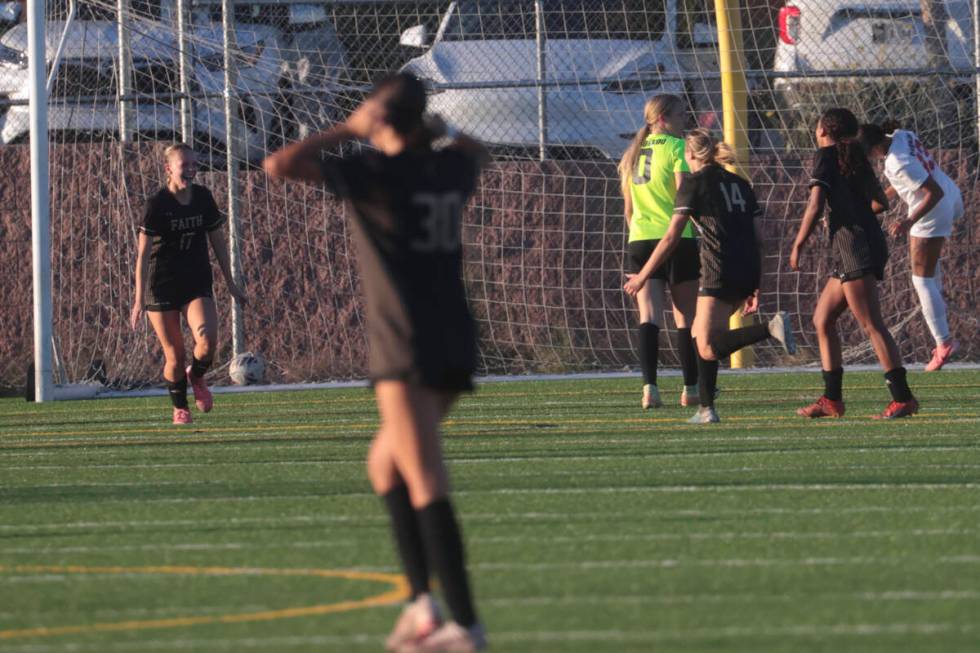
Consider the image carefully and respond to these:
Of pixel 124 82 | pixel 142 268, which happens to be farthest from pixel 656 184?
pixel 124 82

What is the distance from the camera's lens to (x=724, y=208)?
37.7 ft

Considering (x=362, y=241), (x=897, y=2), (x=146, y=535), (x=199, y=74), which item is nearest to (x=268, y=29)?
(x=199, y=74)

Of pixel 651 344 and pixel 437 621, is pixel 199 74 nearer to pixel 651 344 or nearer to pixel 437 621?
pixel 651 344

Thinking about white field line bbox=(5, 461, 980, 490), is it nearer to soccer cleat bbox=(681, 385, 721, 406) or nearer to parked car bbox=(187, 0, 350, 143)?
soccer cleat bbox=(681, 385, 721, 406)

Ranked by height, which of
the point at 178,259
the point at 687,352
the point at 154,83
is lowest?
the point at 687,352

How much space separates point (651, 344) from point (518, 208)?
14.9 ft

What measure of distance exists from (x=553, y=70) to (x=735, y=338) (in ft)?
20.7

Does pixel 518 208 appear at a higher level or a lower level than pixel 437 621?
higher

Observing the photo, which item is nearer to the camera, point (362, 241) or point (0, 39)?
point (362, 241)

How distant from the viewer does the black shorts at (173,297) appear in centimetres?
1307

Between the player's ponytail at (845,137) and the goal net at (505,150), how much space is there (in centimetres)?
546

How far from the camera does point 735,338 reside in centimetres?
1177

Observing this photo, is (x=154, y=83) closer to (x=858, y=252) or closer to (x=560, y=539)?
(x=858, y=252)

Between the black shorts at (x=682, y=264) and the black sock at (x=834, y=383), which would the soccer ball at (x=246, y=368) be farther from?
the black sock at (x=834, y=383)
